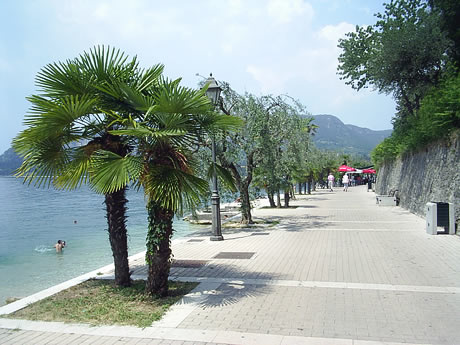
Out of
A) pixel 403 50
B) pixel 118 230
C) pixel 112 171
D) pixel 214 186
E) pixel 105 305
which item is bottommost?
pixel 105 305

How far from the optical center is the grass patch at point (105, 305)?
210 inches

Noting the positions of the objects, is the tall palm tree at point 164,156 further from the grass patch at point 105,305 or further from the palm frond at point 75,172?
the palm frond at point 75,172

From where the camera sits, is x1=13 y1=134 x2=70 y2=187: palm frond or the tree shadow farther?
x1=13 y1=134 x2=70 y2=187: palm frond

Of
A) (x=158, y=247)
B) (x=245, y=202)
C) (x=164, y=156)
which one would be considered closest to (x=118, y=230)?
(x=158, y=247)

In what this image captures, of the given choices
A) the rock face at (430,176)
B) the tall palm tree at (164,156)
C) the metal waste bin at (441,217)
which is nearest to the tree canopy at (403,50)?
the rock face at (430,176)

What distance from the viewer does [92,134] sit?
645cm

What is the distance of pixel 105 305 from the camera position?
5.86 m

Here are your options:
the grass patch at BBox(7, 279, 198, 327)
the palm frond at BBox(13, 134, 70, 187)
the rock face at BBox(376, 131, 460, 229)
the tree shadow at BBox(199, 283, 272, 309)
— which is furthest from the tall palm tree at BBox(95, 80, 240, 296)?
the rock face at BBox(376, 131, 460, 229)

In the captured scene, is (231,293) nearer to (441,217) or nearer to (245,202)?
(441,217)

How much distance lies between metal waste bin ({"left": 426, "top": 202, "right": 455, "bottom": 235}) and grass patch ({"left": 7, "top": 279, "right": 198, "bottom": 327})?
7.86 meters

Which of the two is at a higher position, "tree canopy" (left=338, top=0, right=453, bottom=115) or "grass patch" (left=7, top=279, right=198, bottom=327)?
"tree canopy" (left=338, top=0, right=453, bottom=115)

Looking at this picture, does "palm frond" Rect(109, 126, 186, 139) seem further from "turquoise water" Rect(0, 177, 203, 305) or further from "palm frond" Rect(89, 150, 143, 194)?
"turquoise water" Rect(0, 177, 203, 305)

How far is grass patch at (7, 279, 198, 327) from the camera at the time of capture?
5.34 m

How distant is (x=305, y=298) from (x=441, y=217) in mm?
7415
